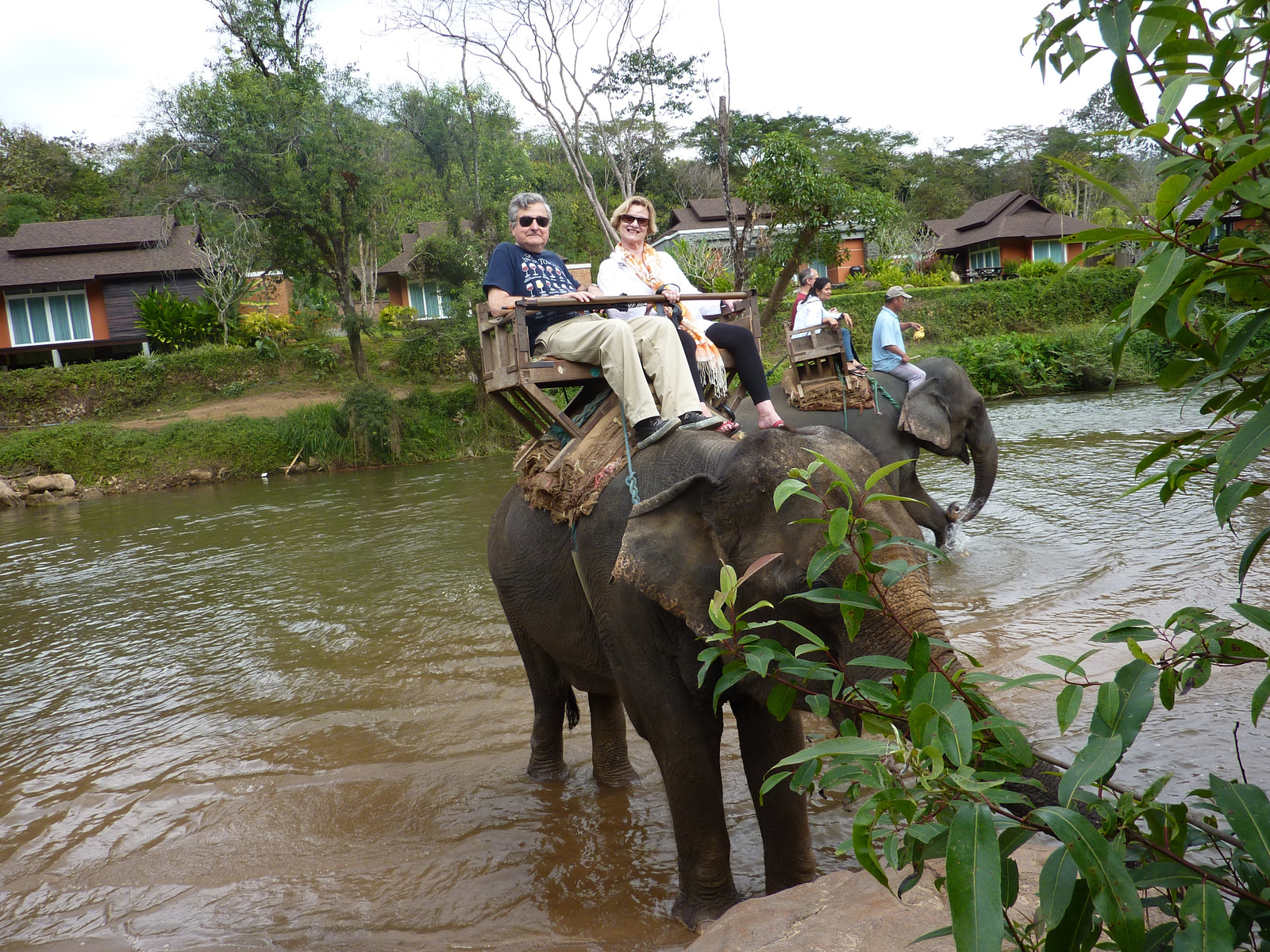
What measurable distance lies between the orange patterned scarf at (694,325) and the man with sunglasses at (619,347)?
29 centimetres

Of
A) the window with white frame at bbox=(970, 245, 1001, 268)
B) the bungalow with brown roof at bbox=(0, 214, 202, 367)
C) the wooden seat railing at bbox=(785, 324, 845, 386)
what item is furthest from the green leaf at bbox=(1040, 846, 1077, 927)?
the window with white frame at bbox=(970, 245, 1001, 268)

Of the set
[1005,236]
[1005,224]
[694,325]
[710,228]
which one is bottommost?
[694,325]

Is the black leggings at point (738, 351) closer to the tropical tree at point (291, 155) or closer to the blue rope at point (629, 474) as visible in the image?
the blue rope at point (629, 474)

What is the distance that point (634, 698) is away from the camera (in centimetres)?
346

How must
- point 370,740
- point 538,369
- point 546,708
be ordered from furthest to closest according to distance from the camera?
point 370,740 < point 546,708 < point 538,369

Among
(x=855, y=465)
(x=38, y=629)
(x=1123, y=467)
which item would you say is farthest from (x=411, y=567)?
(x=1123, y=467)

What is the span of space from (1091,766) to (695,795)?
236cm

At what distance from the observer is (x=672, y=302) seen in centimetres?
418

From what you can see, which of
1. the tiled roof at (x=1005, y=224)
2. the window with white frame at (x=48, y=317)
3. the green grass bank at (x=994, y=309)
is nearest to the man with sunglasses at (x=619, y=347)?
the green grass bank at (x=994, y=309)

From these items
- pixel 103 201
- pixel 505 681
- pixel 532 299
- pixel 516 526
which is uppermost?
pixel 103 201

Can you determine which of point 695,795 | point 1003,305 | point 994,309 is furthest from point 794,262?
point 1003,305

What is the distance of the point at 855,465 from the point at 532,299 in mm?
1720

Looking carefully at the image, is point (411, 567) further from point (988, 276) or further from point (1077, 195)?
point (1077, 195)

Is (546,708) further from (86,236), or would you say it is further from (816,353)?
(86,236)
